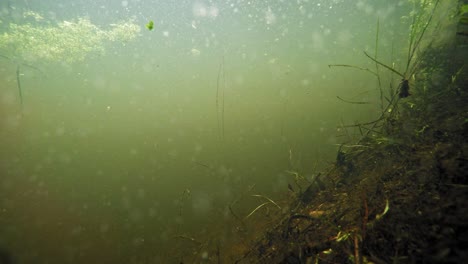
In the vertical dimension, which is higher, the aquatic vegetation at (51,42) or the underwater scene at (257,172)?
the aquatic vegetation at (51,42)

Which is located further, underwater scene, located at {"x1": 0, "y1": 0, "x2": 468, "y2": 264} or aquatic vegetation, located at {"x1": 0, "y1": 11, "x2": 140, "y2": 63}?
aquatic vegetation, located at {"x1": 0, "y1": 11, "x2": 140, "y2": 63}

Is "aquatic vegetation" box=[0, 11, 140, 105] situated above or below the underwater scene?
above

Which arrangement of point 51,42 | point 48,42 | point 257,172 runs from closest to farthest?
point 257,172 → point 48,42 → point 51,42

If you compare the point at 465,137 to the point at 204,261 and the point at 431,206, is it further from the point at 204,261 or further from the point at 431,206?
the point at 204,261

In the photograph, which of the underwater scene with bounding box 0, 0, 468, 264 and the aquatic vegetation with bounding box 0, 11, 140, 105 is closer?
the underwater scene with bounding box 0, 0, 468, 264

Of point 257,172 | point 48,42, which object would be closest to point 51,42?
point 48,42

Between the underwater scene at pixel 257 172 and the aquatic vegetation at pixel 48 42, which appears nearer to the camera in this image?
the underwater scene at pixel 257 172

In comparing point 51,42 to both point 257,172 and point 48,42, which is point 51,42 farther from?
point 257,172

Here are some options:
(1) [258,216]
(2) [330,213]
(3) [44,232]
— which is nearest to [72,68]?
(3) [44,232]

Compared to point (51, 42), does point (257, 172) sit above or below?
below

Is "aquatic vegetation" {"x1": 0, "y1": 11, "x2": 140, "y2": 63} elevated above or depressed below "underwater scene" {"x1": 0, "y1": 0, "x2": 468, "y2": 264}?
above

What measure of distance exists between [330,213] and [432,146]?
2.93 feet

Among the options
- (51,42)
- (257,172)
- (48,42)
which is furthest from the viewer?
(51,42)

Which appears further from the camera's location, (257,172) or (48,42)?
(48,42)
